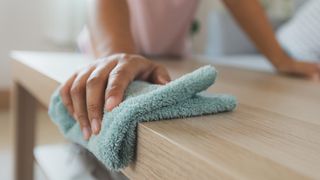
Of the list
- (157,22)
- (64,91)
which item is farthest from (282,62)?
(64,91)

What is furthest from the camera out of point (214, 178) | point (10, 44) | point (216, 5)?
point (216, 5)

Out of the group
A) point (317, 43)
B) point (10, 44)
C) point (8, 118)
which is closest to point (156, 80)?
point (317, 43)

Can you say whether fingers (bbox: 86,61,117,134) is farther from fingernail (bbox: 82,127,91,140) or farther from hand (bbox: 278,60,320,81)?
hand (bbox: 278,60,320,81)

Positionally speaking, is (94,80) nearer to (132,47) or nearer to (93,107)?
(93,107)

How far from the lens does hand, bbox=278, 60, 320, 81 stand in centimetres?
83

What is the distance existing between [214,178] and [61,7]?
2.06m

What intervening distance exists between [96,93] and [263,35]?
1.94 feet

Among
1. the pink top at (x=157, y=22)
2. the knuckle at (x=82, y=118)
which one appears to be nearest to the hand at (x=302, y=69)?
the pink top at (x=157, y=22)

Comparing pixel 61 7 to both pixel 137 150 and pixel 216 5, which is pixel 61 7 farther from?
pixel 137 150

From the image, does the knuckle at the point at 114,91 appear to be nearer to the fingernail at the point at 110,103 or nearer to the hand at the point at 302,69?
the fingernail at the point at 110,103

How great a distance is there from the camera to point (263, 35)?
881 mm

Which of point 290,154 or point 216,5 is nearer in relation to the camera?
point 290,154

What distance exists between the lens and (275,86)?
0.65 m

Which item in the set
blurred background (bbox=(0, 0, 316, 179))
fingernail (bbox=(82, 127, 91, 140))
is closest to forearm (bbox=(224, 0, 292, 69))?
fingernail (bbox=(82, 127, 91, 140))
